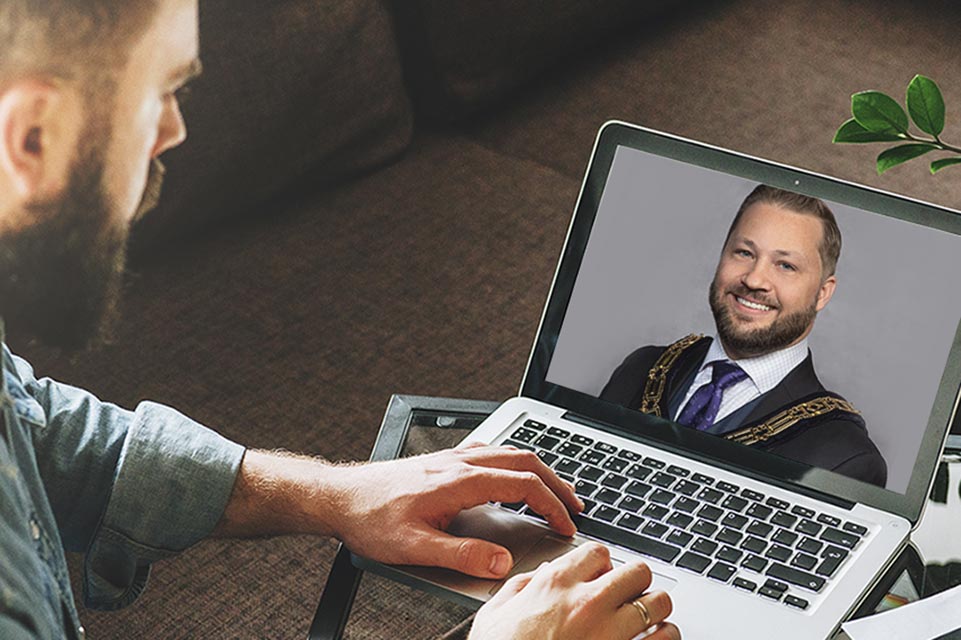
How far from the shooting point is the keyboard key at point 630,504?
101cm

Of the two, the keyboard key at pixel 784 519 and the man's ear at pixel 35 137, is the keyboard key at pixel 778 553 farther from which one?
the man's ear at pixel 35 137

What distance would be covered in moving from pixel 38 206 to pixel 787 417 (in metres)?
0.64

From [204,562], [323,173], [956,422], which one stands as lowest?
[204,562]

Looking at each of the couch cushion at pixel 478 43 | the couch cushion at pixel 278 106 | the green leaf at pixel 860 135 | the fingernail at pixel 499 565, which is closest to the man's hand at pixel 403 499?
the fingernail at pixel 499 565

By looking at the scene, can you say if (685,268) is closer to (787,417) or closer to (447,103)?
(787,417)

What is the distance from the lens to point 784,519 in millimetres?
998

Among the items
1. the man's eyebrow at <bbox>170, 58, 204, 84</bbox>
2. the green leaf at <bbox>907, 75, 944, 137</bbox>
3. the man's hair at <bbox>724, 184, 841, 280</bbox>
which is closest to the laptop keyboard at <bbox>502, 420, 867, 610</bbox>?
the man's hair at <bbox>724, 184, 841, 280</bbox>

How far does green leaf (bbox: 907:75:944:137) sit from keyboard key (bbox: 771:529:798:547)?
1.04ft

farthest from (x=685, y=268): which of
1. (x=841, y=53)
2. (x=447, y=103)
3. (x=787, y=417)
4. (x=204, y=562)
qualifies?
(x=841, y=53)

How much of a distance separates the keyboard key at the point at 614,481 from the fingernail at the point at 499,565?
0.48 feet

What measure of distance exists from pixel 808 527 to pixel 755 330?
7.3 inches

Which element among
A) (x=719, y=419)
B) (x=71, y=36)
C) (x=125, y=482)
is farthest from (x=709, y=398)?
(x=71, y=36)

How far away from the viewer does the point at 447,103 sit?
227 centimetres

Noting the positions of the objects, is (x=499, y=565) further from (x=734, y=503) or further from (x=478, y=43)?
(x=478, y=43)
